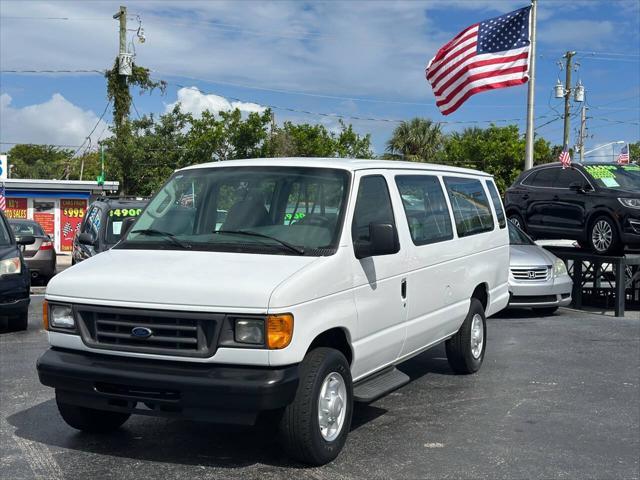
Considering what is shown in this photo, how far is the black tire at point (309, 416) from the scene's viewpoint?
16.1ft

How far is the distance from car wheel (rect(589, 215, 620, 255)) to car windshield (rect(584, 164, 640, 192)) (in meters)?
0.57

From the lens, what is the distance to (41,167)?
6819 cm

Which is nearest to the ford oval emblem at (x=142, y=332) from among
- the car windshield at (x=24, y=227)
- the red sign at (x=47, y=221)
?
the car windshield at (x=24, y=227)

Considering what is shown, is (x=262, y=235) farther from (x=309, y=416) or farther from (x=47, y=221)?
(x=47, y=221)

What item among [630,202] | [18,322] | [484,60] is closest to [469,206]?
[630,202]

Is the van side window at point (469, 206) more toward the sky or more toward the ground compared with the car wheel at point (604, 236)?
more toward the sky

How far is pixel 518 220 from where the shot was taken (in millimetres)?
15023

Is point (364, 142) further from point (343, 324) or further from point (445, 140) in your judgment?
point (343, 324)

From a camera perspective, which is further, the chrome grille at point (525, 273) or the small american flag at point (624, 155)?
the small american flag at point (624, 155)

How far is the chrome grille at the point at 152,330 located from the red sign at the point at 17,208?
27.3 meters

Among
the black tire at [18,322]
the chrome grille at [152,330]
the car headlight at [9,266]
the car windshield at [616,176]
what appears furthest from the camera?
the car windshield at [616,176]

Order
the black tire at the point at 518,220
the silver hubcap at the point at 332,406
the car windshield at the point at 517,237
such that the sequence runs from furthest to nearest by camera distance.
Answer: the black tire at the point at 518,220 → the car windshield at the point at 517,237 → the silver hubcap at the point at 332,406

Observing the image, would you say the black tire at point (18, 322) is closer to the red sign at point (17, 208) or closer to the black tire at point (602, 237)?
the black tire at point (602, 237)

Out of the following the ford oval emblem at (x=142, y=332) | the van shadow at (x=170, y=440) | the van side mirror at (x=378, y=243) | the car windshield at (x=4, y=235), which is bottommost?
the van shadow at (x=170, y=440)
